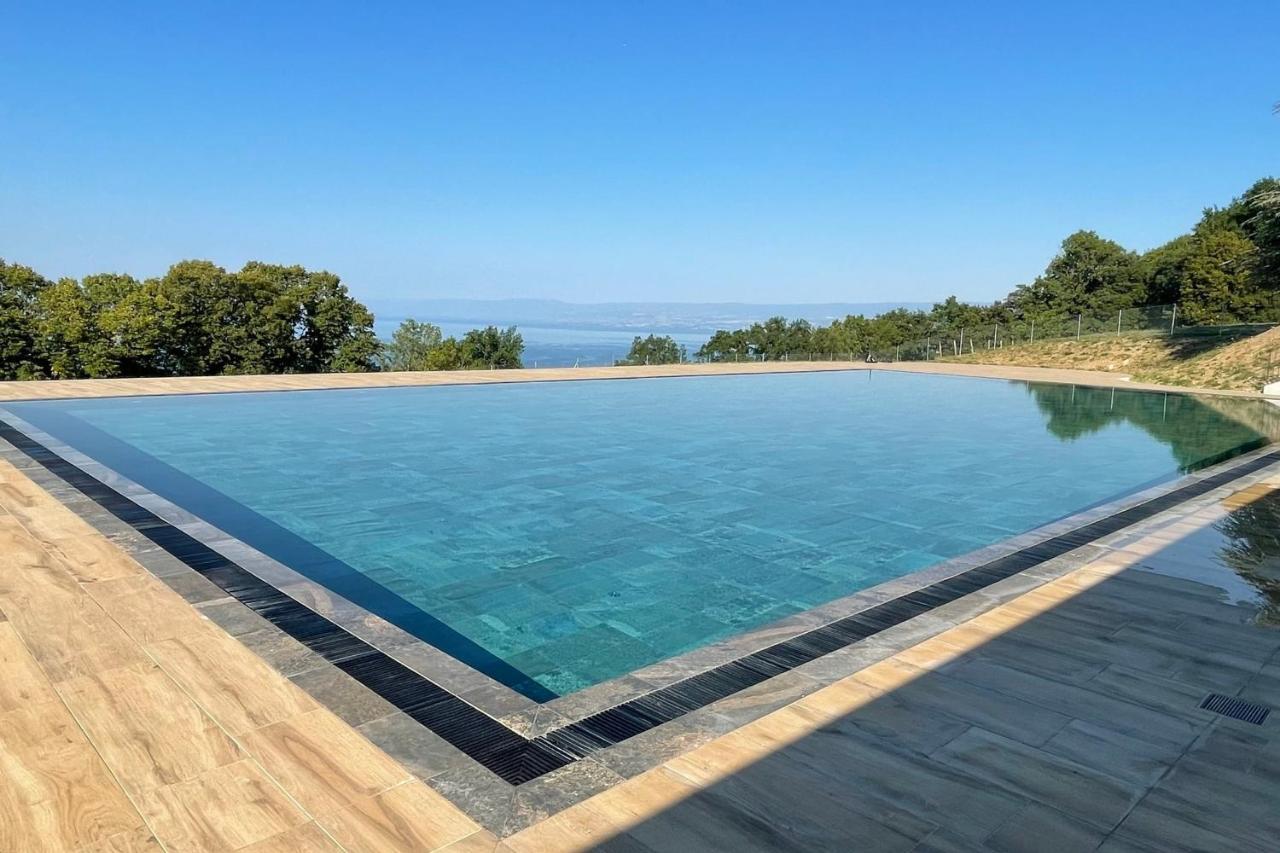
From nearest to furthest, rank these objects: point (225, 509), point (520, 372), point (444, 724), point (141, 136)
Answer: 1. point (444, 724)
2. point (225, 509)
3. point (520, 372)
4. point (141, 136)

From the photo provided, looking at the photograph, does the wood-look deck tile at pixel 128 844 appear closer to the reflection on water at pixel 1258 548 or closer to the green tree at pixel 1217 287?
the reflection on water at pixel 1258 548

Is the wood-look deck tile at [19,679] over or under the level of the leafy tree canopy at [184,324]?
under

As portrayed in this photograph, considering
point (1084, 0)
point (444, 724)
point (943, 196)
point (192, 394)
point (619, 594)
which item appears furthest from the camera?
point (943, 196)

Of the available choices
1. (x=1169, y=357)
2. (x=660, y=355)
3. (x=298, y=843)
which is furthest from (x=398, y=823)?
(x=1169, y=357)

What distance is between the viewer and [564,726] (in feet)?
7.52

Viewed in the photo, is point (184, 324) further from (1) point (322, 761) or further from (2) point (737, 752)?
(2) point (737, 752)

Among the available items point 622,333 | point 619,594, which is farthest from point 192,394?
point 622,333

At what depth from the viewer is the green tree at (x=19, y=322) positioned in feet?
49.2

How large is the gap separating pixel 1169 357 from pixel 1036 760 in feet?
66.3

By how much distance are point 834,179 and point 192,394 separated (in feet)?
95.0

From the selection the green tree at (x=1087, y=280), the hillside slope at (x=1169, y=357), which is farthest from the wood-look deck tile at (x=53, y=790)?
the green tree at (x=1087, y=280)

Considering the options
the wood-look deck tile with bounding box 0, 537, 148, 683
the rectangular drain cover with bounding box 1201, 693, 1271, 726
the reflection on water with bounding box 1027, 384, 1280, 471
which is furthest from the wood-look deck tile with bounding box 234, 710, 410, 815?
the reflection on water with bounding box 1027, 384, 1280, 471

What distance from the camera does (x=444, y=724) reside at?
7.50ft

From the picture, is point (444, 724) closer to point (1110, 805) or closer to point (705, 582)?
point (1110, 805)
